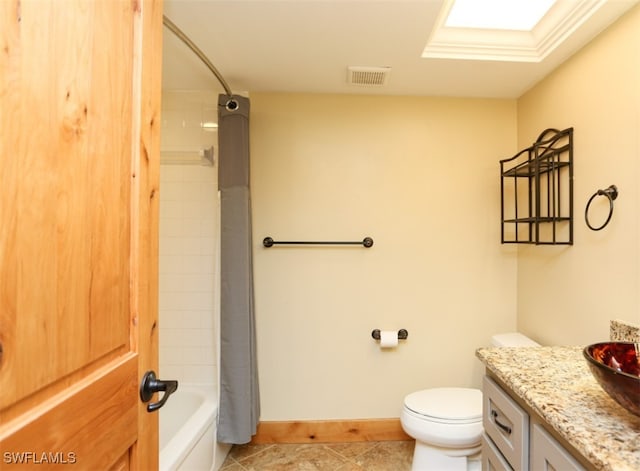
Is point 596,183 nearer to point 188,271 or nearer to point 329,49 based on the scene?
point 329,49

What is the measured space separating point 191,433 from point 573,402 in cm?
151

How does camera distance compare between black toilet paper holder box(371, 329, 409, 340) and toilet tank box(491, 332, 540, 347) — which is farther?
black toilet paper holder box(371, 329, 409, 340)

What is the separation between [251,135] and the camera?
1.99 meters

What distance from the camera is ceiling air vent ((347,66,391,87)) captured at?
1675 mm

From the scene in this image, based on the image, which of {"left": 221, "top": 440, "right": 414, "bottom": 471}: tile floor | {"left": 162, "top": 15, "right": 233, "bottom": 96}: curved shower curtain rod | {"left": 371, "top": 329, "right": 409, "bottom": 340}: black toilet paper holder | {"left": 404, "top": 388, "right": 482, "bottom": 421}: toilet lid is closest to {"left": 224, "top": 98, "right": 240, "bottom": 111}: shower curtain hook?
{"left": 162, "top": 15, "right": 233, "bottom": 96}: curved shower curtain rod

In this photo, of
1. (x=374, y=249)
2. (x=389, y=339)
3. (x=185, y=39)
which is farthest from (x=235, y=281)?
(x=185, y=39)

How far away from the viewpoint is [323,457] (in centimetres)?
183

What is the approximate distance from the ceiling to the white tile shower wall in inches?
23.7

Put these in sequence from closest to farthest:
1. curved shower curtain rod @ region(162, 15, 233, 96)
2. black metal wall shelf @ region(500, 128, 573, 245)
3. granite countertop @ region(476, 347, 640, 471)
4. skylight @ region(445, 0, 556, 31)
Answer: granite countertop @ region(476, 347, 640, 471), curved shower curtain rod @ region(162, 15, 233, 96), skylight @ region(445, 0, 556, 31), black metal wall shelf @ region(500, 128, 573, 245)

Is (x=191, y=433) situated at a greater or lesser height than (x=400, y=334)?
lesser

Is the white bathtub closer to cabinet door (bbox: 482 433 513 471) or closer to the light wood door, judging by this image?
the light wood door

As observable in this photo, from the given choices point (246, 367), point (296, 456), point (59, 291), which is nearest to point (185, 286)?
point (246, 367)

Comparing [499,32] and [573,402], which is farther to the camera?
[499,32]

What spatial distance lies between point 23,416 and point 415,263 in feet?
6.14
